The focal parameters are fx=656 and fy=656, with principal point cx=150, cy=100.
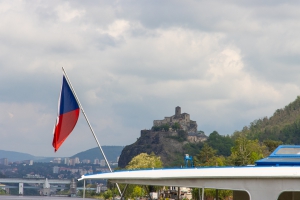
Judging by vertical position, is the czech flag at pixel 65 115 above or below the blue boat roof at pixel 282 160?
above

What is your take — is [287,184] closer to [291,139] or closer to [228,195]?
[228,195]

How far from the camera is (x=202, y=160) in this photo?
11281 cm

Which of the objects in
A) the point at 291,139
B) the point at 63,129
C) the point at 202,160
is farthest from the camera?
the point at 291,139

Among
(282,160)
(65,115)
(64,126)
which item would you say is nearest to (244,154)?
(65,115)

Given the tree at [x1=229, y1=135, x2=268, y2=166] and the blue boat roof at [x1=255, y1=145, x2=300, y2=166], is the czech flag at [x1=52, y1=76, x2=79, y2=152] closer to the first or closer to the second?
the blue boat roof at [x1=255, y1=145, x2=300, y2=166]

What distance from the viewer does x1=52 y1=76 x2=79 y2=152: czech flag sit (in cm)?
2477

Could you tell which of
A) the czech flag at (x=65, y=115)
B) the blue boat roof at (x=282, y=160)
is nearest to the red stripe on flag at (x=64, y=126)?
the czech flag at (x=65, y=115)

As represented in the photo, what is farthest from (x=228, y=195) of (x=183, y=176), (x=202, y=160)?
(x=202, y=160)

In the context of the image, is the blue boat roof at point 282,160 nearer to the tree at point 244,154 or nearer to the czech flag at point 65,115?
the czech flag at point 65,115

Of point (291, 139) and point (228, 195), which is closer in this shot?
point (228, 195)

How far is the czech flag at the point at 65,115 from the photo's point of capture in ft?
81.3

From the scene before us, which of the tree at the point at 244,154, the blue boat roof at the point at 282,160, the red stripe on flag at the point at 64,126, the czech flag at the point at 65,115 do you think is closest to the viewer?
the blue boat roof at the point at 282,160

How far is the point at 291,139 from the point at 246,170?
154272 mm

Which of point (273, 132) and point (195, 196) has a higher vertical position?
point (273, 132)
